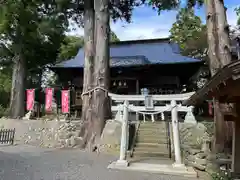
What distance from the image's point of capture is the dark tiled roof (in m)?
12.5

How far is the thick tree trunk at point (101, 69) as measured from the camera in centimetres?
908

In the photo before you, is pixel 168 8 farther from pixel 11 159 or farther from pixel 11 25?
pixel 11 25

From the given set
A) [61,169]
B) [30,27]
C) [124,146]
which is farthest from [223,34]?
[30,27]

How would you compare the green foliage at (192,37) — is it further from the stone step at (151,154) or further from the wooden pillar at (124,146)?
the wooden pillar at (124,146)

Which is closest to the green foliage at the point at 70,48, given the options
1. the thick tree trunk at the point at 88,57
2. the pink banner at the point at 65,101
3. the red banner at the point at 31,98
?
the red banner at the point at 31,98

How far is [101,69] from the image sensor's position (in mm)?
9305

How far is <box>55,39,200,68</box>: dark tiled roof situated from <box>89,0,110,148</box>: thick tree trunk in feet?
9.66

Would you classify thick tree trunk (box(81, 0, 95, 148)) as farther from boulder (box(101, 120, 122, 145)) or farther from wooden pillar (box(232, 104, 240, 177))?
wooden pillar (box(232, 104, 240, 177))

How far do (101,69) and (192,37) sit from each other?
10737 millimetres

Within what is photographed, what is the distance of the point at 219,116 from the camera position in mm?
5824

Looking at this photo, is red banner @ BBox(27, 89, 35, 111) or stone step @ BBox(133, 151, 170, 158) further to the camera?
red banner @ BBox(27, 89, 35, 111)

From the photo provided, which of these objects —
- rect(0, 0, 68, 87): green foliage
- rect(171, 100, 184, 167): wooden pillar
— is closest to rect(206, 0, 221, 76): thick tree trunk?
rect(171, 100, 184, 167): wooden pillar

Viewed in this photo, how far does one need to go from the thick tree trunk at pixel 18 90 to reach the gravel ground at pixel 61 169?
6.45 metres

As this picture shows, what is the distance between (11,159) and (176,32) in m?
16.6
